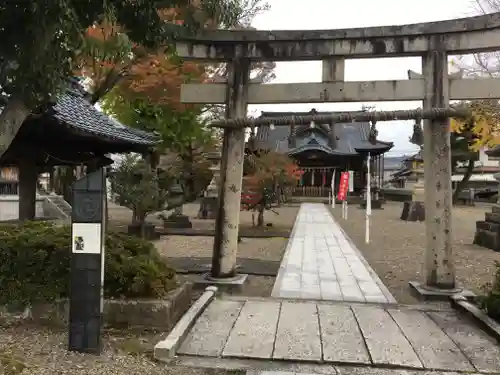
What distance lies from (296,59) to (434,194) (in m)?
2.75

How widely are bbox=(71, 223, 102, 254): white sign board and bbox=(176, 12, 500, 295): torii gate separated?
306cm

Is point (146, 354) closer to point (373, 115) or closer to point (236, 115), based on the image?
point (236, 115)

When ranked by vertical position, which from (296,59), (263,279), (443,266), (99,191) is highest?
(296,59)

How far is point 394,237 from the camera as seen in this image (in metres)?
14.7

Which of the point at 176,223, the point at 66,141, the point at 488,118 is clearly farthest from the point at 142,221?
the point at 488,118

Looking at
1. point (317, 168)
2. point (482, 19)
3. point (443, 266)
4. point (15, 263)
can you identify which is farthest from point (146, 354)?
point (317, 168)

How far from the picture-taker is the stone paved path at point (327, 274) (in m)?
6.89

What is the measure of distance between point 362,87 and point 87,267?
4.52 meters

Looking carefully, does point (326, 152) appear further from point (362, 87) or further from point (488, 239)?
point (362, 87)

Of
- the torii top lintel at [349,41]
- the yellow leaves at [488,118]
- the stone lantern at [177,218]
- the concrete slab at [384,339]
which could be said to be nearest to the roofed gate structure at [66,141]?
the stone lantern at [177,218]

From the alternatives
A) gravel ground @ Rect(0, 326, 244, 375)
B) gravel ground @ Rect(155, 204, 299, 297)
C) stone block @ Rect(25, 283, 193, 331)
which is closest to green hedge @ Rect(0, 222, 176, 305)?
stone block @ Rect(25, 283, 193, 331)

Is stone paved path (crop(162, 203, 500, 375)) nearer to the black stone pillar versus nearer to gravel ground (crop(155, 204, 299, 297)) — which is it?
gravel ground (crop(155, 204, 299, 297))

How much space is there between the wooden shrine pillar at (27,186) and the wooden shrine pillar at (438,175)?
9597 mm

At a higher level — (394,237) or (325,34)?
(325,34)
